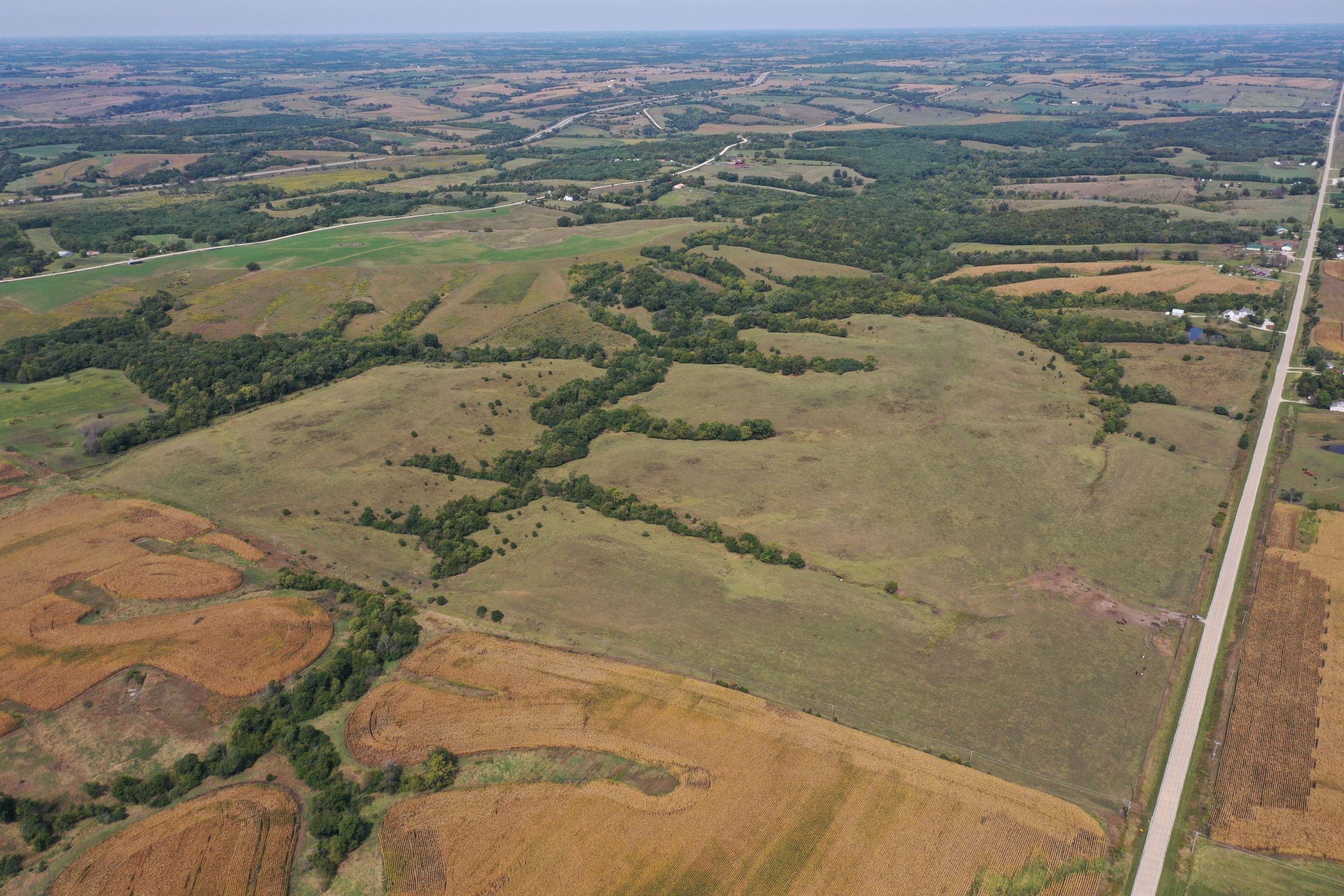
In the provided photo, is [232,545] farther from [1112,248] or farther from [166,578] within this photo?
[1112,248]

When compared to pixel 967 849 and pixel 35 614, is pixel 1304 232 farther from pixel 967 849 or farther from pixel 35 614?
pixel 35 614

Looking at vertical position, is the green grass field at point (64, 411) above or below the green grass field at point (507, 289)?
below

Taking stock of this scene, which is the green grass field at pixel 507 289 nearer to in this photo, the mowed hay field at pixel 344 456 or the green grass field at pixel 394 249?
the green grass field at pixel 394 249

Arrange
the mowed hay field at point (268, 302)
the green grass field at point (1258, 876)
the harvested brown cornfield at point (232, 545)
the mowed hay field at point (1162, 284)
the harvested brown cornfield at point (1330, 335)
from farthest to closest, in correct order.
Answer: the mowed hay field at point (1162, 284) < the mowed hay field at point (268, 302) < the harvested brown cornfield at point (1330, 335) < the harvested brown cornfield at point (232, 545) < the green grass field at point (1258, 876)

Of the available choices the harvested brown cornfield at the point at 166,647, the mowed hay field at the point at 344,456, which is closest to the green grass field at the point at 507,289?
the mowed hay field at the point at 344,456

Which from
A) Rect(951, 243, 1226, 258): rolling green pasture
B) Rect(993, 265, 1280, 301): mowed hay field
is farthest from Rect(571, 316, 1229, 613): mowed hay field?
Rect(951, 243, 1226, 258): rolling green pasture

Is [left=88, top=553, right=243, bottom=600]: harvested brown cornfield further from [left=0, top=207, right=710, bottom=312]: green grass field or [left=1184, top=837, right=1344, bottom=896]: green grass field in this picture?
[left=0, top=207, right=710, bottom=312]: green grass field

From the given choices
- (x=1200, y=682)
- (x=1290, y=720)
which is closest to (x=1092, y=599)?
(x=1200, y=682)
